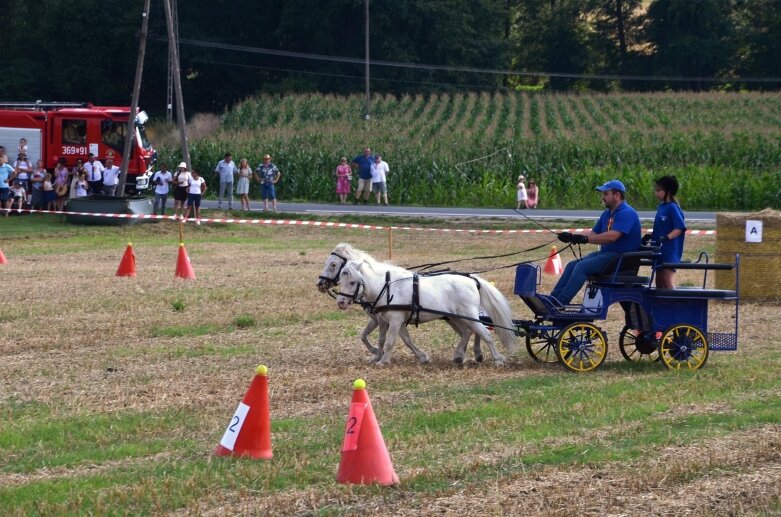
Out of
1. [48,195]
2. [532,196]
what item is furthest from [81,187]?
[532,196]

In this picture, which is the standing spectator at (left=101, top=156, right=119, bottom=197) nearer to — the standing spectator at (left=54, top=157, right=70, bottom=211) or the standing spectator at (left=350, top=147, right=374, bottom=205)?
the standing spectator at (left=54, top=157, right=70, bottom=211)

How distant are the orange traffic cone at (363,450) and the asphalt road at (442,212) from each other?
90.5ft

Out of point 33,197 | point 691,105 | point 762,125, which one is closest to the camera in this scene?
point 33,197

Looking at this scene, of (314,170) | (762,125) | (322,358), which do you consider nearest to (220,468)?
(322,358)

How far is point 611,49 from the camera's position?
101500 mm

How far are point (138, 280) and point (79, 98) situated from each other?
224 ft

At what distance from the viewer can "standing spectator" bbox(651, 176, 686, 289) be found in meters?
12.8

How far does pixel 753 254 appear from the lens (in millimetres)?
18531

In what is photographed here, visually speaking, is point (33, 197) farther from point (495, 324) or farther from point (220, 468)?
point (220, 468)

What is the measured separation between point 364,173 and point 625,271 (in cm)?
2917

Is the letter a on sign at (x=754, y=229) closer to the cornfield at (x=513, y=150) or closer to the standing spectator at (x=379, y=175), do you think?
the cornfield at (x=513, y=150)

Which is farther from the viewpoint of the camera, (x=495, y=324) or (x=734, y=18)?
(x=734, y=18)

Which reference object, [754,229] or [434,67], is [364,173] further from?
[434,67]

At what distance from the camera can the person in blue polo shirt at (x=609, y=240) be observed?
12383 mm
